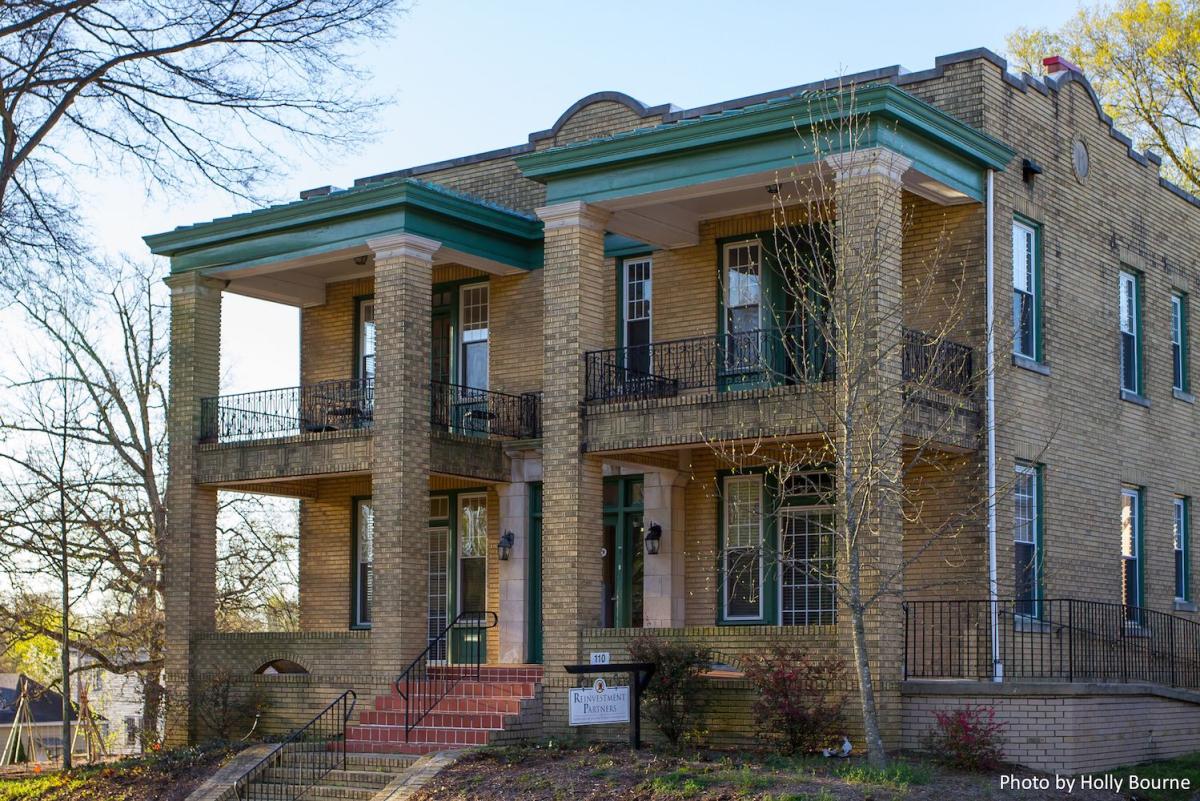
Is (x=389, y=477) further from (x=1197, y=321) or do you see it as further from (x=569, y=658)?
(x=1197, y=321)

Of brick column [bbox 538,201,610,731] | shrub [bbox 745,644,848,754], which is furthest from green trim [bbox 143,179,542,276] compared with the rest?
shrub [bbox 745,644,848,754]

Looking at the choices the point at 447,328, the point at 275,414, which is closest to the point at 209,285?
the point at 275,414

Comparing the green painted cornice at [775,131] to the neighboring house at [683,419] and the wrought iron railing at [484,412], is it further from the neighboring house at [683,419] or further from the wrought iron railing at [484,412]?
the wrought iron railing at [484,412]

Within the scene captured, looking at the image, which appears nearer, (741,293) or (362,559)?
(741,293)

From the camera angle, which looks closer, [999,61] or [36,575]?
[999,61]

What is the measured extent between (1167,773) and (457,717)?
8700 millimetres

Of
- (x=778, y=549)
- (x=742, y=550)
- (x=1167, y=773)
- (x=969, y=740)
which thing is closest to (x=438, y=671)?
(x=742, y=550)

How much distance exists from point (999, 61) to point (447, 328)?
32.8 feet

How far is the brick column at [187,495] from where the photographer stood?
25.0m

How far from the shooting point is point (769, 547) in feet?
74.0

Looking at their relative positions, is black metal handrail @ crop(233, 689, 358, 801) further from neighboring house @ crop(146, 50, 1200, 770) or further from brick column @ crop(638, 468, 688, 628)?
brick column @ crop(638, 468, 688, 628)

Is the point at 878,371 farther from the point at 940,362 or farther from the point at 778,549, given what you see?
the point at 778,549

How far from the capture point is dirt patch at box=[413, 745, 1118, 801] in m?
15.5

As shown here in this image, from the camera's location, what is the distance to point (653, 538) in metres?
23.1
